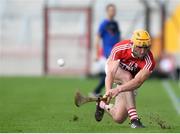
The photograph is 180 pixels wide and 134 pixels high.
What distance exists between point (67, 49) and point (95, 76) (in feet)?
8.80

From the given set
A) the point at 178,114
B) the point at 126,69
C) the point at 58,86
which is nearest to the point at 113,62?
the point at 126,69

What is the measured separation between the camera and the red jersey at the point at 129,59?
11.3 metres

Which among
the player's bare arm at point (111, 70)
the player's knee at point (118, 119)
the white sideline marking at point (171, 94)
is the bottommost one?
the white sideline marking at point (171, 94)

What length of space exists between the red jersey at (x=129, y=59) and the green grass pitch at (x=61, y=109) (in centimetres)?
88

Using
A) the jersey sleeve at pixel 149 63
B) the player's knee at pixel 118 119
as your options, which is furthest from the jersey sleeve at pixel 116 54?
the player's knee at pixel 118 119

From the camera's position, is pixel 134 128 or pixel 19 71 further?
pixel 19 71

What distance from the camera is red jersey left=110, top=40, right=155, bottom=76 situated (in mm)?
11281

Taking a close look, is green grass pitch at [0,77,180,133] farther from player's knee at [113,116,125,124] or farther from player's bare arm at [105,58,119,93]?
player's bare arm at [105,58,119,93]

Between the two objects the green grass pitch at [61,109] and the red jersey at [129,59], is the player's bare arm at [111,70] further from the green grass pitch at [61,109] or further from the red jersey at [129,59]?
the green grass pitch at [61,109]

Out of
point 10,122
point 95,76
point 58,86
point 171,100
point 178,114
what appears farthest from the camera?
point 95,76

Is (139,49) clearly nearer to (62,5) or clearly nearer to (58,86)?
(58,86)

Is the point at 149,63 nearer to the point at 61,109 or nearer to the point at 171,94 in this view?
the point at 61,109

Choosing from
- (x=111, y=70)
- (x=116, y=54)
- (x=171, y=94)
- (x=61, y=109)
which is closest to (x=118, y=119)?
(x=111, y=70)

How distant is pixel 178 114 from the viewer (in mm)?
14578
